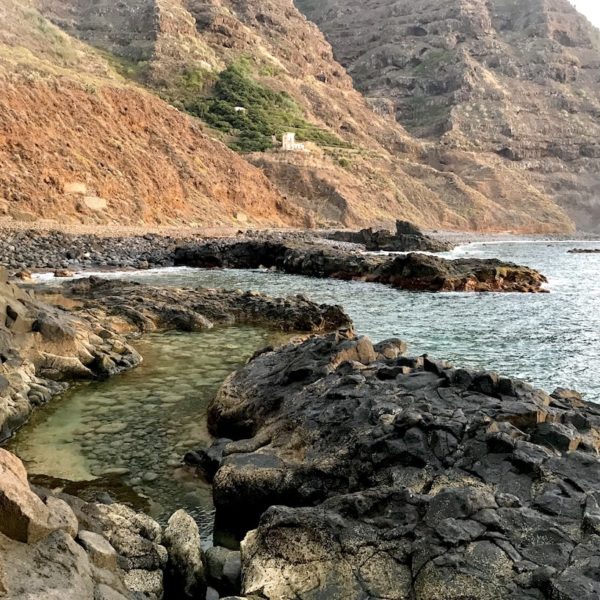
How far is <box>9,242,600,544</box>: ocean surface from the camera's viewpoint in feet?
25.3

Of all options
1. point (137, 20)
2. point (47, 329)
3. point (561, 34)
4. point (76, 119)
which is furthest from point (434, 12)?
point (47, 329)

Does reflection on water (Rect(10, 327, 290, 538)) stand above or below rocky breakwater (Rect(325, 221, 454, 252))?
below

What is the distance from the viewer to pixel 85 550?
4512mm

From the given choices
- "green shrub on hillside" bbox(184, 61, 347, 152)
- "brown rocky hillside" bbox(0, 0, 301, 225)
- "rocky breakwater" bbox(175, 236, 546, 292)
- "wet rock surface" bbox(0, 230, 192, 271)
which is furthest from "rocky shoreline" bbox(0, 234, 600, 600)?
"green shrub on hillside" bbox(184, 61, 347, 152)

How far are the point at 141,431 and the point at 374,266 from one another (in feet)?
91.8

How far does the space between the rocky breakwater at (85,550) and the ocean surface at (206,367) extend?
105 cm

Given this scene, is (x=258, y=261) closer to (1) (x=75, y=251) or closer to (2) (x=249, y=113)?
(1) (x=75, y=251)

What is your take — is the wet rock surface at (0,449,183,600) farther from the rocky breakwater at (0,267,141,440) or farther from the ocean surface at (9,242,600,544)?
the rocky breakwater at (0,267,141,440)

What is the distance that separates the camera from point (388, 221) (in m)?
93.8

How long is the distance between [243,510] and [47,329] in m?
7.62

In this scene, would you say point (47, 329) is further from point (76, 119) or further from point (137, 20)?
point (137, 20)

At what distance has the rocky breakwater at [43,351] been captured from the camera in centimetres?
1013

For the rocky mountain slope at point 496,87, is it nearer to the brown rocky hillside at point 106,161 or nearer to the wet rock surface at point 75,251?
the brown rocky hillside at point 106,161

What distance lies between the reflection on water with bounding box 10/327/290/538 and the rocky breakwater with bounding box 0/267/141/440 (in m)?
0.38
